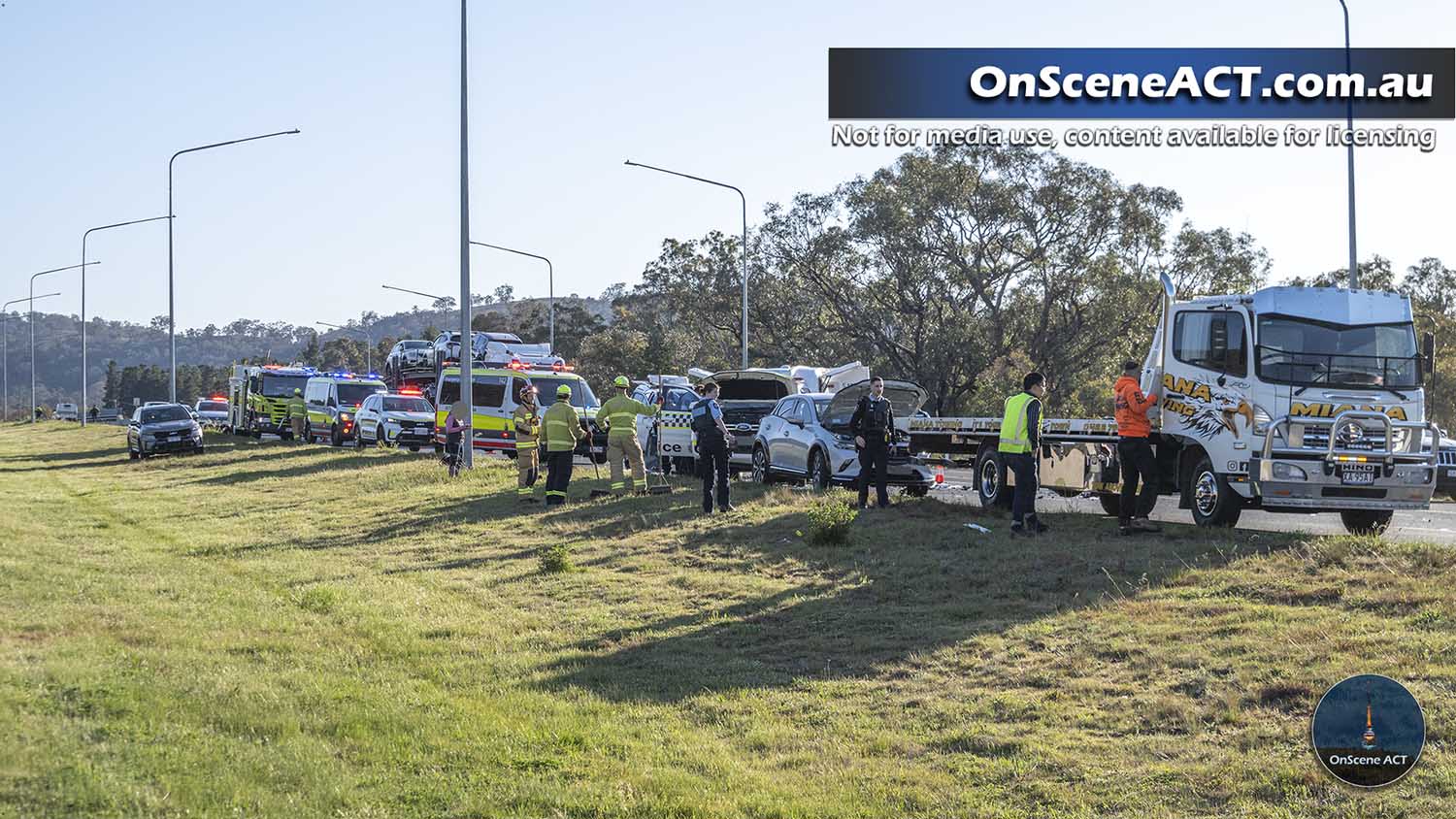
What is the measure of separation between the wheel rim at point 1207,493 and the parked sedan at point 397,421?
26.6m

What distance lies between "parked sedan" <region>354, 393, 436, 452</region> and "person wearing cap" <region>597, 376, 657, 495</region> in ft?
57.6

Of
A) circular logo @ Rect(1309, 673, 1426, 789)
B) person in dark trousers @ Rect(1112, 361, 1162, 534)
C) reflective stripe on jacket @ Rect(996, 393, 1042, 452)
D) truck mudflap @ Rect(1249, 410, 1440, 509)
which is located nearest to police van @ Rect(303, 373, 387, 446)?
reflective stripe on jacket @ Rect(996, 393, 1042, 452)

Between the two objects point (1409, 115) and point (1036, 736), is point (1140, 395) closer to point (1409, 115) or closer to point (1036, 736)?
point (1036, 736)

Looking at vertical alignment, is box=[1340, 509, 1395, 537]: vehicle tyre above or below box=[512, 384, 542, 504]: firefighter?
below

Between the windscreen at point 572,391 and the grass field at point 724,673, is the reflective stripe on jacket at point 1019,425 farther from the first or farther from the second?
the windscreen at point 572,391

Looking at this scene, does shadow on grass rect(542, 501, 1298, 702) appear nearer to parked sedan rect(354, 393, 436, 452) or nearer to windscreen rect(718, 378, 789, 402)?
windscreen rect(718, 378, 789, 402)

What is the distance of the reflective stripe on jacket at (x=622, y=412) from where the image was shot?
20.6m

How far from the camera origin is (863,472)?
18.2 m

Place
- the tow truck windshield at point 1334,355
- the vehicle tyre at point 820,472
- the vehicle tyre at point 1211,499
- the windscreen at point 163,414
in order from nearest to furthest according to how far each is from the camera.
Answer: the tow truck windshield at point 1334,355, the vehicle tyre at point 1211,499, the vehicle tyre at point 820,472, the windscreen at point 163,414

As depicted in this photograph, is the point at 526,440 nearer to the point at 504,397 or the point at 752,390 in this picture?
the point at 752,390

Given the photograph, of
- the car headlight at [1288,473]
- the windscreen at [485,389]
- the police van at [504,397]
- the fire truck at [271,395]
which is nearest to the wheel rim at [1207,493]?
the car headlight at [1288,473]

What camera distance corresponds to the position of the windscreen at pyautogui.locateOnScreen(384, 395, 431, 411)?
130ft

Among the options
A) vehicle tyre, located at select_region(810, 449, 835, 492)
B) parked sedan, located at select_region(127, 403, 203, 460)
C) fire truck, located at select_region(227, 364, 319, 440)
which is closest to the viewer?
vehicle tyre, located at select_region(810, 449, 835, 492)

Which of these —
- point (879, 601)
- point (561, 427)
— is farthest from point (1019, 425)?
point (561, 427)
